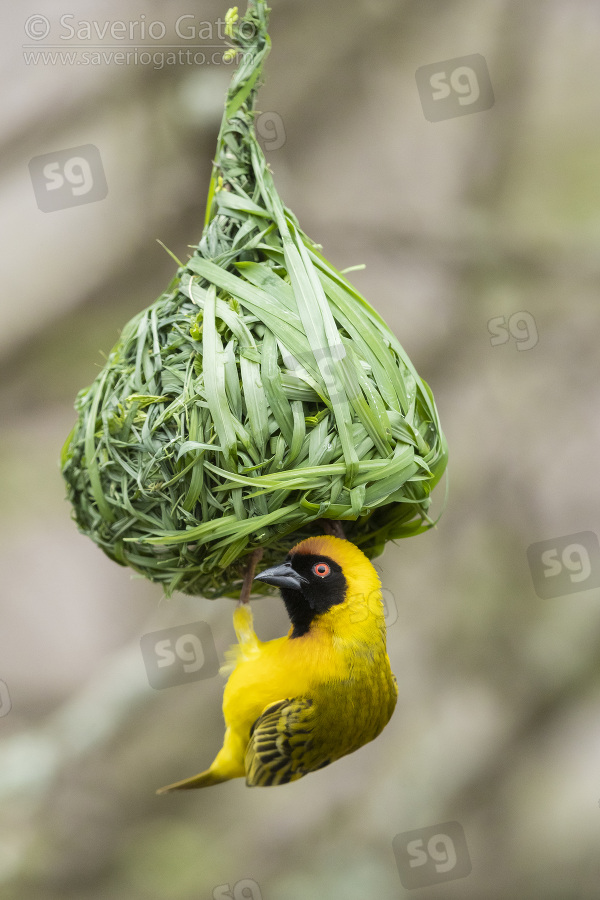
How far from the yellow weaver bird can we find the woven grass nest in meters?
0.08

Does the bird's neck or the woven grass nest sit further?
the bird's neck

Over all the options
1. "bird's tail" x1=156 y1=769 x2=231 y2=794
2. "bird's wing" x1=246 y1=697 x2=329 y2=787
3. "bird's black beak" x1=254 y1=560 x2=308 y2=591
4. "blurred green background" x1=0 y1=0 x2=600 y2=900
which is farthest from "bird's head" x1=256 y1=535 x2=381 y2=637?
"blurred green background" x1=0 y1=0 x2=600 y2=900

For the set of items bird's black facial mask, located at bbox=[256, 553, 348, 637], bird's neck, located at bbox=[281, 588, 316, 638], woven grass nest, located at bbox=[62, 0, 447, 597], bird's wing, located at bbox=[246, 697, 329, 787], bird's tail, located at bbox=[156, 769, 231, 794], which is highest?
woven grass nest, located at bbox=[62, 0, 447, 597]

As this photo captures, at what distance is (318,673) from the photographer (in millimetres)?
1049

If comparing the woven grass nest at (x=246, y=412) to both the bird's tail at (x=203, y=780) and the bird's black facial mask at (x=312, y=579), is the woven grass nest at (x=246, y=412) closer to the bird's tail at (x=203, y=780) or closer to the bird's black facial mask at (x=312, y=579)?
the bird's black facial mask at (x=312, y=579)

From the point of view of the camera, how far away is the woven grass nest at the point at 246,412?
94 cm

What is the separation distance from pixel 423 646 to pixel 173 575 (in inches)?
52.8

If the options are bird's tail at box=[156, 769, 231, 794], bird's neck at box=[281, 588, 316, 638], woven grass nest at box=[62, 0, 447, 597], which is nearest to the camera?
woven grass nest at box=[62, 0, 447, 597]

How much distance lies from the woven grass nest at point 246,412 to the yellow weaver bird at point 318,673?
76 mm

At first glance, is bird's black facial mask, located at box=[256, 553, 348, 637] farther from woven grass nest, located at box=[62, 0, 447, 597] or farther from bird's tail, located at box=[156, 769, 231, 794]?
bird's tail, located at box=[156, 769, 231, 794]

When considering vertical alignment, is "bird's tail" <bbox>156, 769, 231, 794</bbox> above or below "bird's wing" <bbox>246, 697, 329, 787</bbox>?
below

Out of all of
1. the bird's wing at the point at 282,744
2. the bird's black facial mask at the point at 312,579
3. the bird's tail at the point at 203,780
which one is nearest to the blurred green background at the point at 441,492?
the bird's tail at the point at 203,780

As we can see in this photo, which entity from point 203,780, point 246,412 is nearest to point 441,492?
point 203,780

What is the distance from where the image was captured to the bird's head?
3.30 ft
